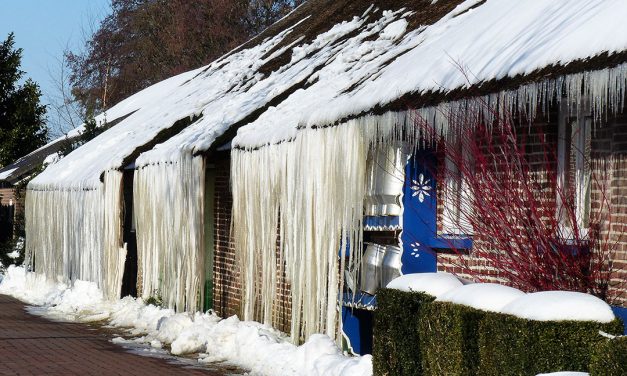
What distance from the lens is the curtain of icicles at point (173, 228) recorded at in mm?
14625

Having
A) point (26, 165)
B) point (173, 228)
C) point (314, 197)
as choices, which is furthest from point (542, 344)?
point (26, 165)

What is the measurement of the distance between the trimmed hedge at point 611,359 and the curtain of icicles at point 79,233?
13062mm

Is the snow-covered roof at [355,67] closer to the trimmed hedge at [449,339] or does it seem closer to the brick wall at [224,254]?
the brick wall at [224,254]

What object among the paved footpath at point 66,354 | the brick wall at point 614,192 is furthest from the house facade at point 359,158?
the paved footpath at point 66,354

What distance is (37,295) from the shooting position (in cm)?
2262

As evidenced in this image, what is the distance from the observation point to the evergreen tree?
3800 cm

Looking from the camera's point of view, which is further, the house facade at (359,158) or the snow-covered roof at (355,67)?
the house facade at (359,158)

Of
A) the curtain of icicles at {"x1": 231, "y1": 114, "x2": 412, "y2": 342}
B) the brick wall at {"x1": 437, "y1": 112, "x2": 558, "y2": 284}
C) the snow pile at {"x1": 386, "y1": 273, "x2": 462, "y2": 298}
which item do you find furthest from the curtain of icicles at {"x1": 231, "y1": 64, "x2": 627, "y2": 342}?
the snow pile at {"x1": 386, "y1": 273, "x2": 462, "y2": 298}

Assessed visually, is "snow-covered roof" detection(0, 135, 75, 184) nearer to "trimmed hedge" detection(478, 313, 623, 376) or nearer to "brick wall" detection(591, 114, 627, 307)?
Answer: "brick wall" detection(591, 114, 627, 307)

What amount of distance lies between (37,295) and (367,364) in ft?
46.6

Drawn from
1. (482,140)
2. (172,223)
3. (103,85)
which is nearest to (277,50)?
(172,223)

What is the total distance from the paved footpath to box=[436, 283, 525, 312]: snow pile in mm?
4620

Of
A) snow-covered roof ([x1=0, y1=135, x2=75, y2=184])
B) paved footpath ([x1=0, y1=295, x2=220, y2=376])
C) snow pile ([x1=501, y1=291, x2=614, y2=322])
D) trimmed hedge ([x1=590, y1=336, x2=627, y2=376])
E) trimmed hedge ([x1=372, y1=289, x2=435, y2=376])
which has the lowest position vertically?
paved footpath ([x1=0, y1=295, x2=220, y2=376])

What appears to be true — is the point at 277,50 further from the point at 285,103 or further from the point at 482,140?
the point at 482,140
